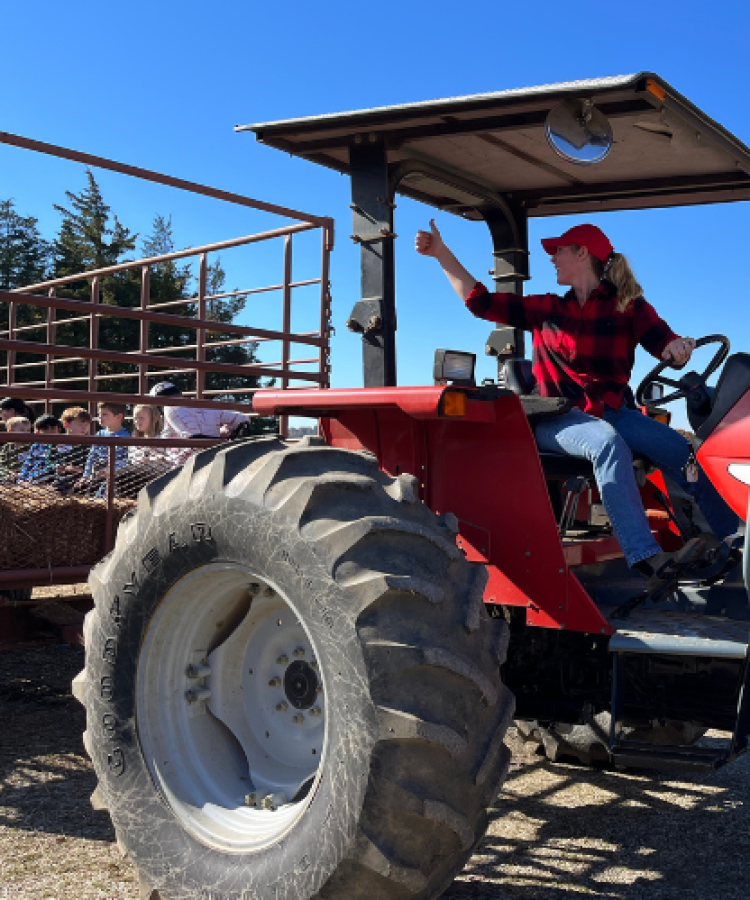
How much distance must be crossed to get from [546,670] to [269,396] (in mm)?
1283

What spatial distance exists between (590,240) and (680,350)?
1.79 ft

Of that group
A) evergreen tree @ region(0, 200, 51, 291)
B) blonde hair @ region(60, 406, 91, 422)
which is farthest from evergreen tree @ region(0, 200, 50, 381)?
blonde hair @ region(60, 406, 91, 422)

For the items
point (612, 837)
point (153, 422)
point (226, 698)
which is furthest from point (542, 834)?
point (153, 422)

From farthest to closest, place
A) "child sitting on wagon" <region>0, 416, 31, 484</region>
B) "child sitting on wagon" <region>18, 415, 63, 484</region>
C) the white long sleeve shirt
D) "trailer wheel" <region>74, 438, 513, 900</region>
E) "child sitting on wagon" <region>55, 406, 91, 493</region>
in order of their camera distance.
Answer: the white long sleeve shirt
"child sitting on wagon" <region>55, 406, 91, 493</region>
"child sitting on wagon" <region>18, 415, 63, 484</region>
"child sitting on wagon" <region>0, 416, 31, 484</region>
"trailer wheel" <region>74, 438, 513, 900</region>

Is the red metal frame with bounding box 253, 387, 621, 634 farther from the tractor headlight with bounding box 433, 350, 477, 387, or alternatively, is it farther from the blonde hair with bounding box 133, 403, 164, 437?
the blonde hair with bounding box 133, 403, 164, 437

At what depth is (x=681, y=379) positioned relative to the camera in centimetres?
316

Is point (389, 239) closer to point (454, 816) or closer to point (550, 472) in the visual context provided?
point (550, 472)

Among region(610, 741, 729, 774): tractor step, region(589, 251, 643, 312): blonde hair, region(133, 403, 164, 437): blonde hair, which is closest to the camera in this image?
region(610, 741, 729, 774): tractor step

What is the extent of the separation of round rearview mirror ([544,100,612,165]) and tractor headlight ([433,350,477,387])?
65 centimetres

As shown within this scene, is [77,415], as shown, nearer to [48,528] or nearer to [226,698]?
[48,528]

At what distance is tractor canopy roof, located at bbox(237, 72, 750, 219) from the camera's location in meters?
2.98

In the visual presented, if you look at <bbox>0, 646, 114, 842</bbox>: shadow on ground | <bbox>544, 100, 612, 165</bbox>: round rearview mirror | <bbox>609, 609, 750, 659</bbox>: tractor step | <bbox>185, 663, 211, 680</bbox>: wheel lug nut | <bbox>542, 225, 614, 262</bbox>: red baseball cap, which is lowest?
<bbox>0, 646, 114, 842</bbox>: shadow on ground

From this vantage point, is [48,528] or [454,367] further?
[48,528]

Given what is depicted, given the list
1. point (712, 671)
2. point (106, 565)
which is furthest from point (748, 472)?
point (106, 565)
